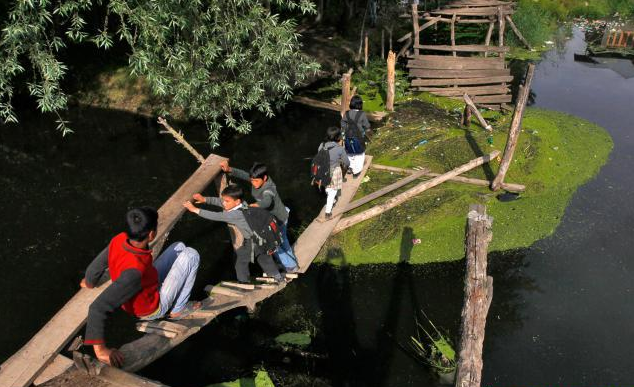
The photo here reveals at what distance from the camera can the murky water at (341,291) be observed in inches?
316

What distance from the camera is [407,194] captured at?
1105cm

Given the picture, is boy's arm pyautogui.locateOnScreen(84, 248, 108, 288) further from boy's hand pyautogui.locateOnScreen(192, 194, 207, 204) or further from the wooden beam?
the wooden beam

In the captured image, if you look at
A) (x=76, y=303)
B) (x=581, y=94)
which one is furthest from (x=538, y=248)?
(x=581, y=94)

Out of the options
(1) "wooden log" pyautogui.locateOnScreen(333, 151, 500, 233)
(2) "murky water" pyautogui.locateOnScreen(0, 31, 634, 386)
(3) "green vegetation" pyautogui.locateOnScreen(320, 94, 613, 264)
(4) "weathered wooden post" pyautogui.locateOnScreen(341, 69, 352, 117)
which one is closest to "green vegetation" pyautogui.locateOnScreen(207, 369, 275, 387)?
(2) "murky water" pyautogui.locateOnScreen(0, 31, 634, 386)

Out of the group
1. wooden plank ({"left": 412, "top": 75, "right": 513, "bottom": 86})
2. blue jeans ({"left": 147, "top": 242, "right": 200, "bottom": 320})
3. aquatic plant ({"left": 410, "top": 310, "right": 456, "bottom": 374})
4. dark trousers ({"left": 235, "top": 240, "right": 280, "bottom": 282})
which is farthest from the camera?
wooden plank ({"left": 412, "top": 75, "right": 513, "bottom": 86})

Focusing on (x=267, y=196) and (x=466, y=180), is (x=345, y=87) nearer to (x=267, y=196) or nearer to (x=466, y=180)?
(x=466, y=180)

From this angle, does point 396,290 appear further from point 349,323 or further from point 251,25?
point 251,25

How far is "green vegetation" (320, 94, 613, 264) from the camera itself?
10.2 m

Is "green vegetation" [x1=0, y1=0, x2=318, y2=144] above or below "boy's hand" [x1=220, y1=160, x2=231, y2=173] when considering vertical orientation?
A: above

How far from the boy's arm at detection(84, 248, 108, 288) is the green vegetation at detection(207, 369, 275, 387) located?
272 centimetres

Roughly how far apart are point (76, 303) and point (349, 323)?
4591 millimetres

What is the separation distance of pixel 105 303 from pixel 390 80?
12924mm

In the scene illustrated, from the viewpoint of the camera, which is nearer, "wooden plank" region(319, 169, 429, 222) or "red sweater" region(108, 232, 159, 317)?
"red sweater" region(108, 232, 159, 317)

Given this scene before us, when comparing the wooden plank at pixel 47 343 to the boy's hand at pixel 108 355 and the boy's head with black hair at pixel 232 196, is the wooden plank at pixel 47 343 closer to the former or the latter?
the boy's hand at pixel 108 355
